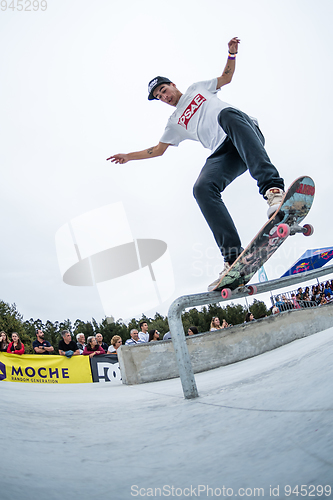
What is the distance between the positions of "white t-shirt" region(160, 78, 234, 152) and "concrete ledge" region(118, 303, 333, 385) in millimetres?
4129

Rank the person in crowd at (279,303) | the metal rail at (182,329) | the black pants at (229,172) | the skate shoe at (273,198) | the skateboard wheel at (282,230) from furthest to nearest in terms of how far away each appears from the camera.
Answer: the person in crowd at (279,303)
the black pants at (229,172)
the skate shoe at (273,198)
the skateboard wheel at (282,230)
the metal rail at (182,329)

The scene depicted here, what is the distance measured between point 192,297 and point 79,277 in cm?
1653

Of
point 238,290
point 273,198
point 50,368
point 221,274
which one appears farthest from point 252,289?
point 50,368

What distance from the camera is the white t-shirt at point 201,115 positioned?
284cm

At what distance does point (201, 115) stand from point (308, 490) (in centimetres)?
292

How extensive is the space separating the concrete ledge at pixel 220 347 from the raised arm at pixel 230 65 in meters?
4.57

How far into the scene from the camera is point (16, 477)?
2.61ft

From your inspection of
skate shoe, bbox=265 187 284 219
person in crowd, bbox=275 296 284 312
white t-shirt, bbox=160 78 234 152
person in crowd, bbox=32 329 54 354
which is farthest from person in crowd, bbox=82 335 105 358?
person in crowd, bbox=275 296 284 312

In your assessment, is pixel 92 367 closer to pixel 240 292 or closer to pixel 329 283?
pixel 240 292

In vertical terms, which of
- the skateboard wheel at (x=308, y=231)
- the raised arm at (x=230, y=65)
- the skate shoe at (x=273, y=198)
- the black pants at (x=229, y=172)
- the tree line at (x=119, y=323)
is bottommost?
the tree line at (x=119, y=323)

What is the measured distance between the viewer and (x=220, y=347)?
6.53m

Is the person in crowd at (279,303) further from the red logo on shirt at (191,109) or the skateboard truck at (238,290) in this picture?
the red logo on shirt at (191,109)

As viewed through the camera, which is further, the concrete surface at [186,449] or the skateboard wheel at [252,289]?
the skateboard wheel at [252,289]

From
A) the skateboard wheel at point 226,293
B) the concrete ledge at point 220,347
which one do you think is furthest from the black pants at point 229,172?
the concrete ledge at point 220,347
